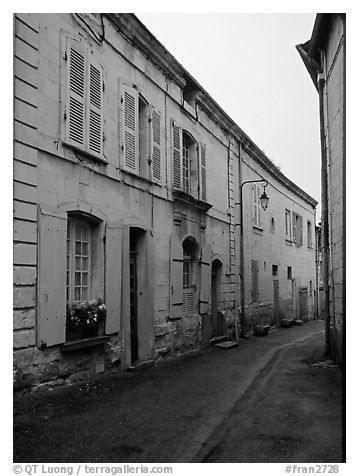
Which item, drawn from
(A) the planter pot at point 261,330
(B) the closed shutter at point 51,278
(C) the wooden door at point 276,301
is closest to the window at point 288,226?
(C) the wooden door at point 276,301

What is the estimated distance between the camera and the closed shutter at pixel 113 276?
6.96 m

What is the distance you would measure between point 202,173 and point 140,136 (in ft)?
10.5

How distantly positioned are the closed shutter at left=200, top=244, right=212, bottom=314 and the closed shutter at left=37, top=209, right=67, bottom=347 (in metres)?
5.36

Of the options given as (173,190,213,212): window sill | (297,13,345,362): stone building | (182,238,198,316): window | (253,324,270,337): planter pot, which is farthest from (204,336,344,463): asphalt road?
(253,324,270,337): planter pot

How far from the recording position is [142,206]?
8172mm

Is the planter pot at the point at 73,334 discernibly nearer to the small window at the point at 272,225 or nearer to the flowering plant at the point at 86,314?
the flowering plant at the point at 86,314

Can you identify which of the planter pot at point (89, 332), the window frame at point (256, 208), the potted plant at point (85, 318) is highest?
the window frame at point (256, 208)

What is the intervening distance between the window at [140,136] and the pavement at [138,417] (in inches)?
131

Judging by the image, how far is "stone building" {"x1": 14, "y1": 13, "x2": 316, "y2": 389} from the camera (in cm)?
546

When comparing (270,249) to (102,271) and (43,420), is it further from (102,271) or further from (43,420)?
(43,420)

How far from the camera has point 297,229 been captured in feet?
59.0

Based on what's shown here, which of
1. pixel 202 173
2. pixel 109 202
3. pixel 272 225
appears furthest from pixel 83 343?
pixel 272 225

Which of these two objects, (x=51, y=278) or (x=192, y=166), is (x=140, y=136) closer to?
(x=192, y=166)

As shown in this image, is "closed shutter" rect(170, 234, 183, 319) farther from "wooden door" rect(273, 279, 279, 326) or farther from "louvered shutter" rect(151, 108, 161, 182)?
"wooden door" rect(273, 279, 279, 326)
